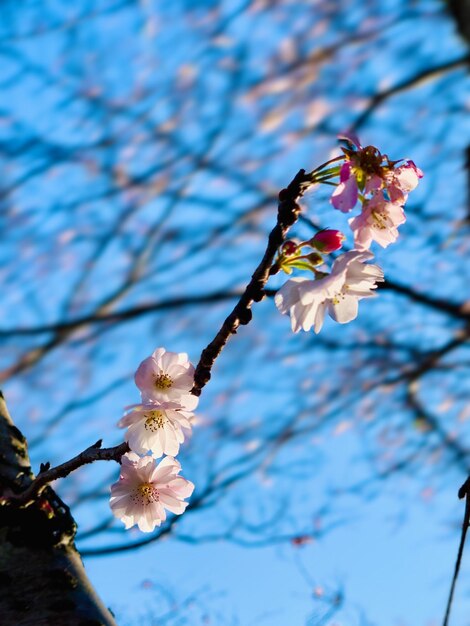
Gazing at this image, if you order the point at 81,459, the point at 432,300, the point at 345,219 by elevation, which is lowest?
the point at 81,459

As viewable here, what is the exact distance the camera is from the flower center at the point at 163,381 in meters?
0.77

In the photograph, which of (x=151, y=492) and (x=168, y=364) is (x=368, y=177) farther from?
(x=151, y=492)

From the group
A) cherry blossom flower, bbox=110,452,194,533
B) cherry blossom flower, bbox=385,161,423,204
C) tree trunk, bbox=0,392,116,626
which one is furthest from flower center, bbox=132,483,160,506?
cherry blossom flower, bbox=385,161,423,204

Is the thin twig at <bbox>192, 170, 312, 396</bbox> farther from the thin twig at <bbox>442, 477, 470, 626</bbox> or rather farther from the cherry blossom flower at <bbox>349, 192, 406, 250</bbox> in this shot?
the thin twig at <bbox>442, 477, 470, 626</bbox>

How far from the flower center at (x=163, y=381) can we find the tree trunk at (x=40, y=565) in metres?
0.24

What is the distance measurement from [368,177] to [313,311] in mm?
172

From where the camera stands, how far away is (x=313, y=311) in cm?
74

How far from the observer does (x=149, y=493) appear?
2.80ft

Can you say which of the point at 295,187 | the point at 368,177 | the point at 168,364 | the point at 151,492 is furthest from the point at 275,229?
the point at 151,492

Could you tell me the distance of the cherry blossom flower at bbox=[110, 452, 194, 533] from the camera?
835mm

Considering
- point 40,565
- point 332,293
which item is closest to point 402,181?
point 332,293

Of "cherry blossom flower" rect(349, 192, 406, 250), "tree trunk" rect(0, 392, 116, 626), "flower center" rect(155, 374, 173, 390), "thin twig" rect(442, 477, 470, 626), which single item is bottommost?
"thin twig" rect(442, 477, 470, 626)

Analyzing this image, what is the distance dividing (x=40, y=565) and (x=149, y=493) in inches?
6.5

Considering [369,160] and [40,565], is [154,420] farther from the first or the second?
[369,160]
